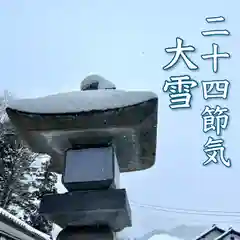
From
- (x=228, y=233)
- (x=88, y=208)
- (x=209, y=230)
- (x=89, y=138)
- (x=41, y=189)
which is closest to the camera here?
(x=88, y=208)

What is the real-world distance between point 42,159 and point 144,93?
10.0 m

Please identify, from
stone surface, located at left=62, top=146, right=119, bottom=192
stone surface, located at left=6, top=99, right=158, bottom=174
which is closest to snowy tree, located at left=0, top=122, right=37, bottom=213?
stone surface, located at left=6, top=99, right=158, bottom=174

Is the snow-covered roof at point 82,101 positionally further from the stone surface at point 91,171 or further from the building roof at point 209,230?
the building roof at point 209,230

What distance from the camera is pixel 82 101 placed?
117cm

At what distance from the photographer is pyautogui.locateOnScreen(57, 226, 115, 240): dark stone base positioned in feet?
3.58

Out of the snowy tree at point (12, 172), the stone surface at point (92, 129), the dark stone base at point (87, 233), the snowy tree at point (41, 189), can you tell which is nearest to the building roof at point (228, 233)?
the snowy tree at point (41, 189)

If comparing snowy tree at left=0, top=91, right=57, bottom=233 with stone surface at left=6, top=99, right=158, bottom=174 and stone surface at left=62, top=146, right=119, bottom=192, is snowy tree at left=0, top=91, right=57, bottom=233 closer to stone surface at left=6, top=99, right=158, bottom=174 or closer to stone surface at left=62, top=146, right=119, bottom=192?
stone surface at left=6, top=99, right=158, bottom=174

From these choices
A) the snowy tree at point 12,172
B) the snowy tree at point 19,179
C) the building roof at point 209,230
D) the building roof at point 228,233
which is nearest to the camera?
the snowy tree at point 19,179

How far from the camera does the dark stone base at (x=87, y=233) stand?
1.09 meters

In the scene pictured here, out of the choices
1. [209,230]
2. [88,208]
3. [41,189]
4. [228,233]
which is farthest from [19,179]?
[88,208]

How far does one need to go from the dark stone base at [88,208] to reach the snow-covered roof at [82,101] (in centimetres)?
25

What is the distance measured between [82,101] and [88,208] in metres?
0.32

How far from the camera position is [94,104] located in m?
1.16

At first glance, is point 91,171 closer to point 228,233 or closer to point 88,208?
point 88,208
